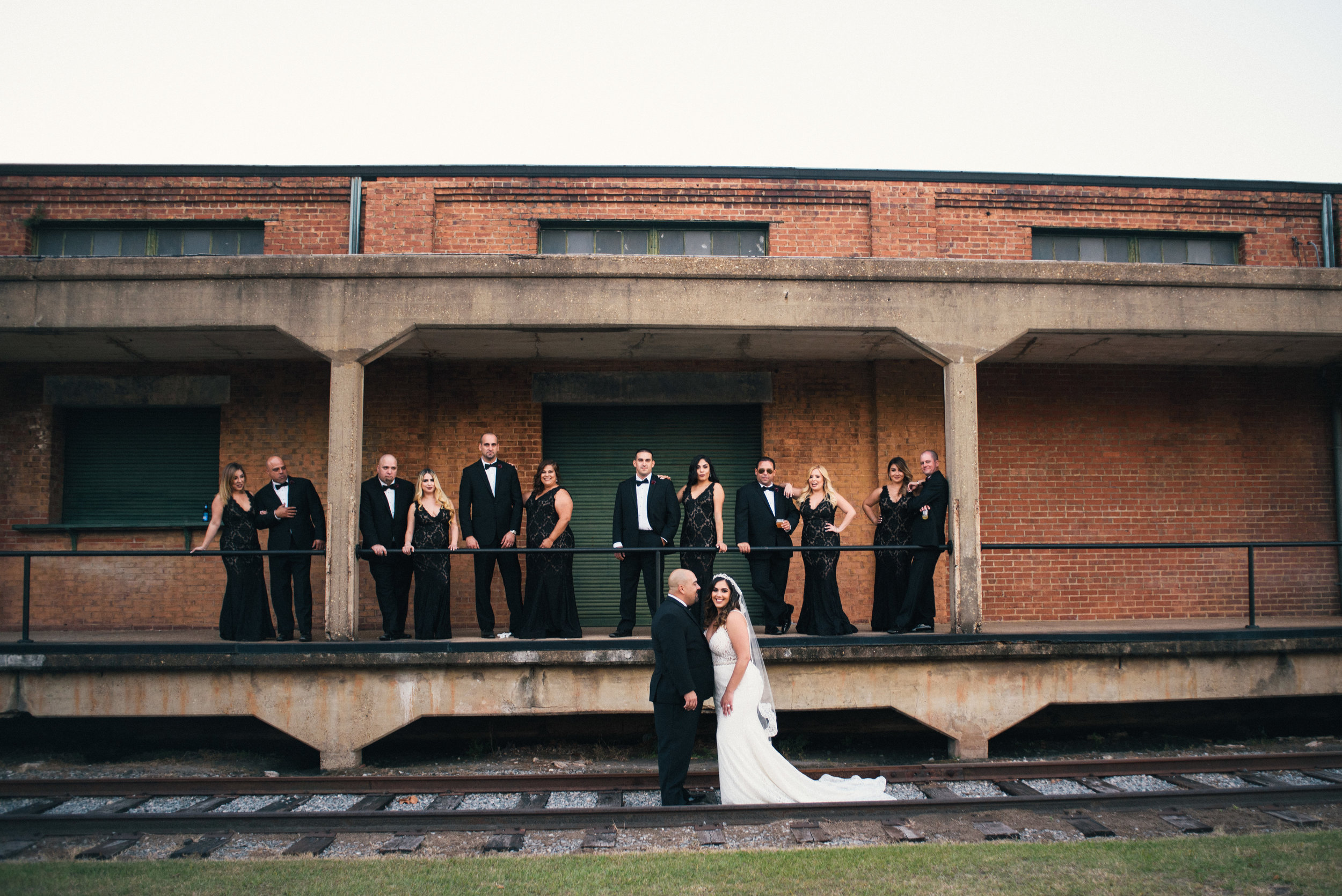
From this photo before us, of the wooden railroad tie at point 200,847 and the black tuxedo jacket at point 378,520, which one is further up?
the black tuxedo jacket at point 378,520

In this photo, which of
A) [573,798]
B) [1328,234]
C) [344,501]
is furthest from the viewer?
[1328,234]

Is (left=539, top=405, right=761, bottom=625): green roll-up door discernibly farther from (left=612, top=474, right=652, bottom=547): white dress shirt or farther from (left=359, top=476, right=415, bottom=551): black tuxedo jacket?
(left=359, top=476, right=415, bottom=551): black tuxedo jacket

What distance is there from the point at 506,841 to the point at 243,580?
153 inches

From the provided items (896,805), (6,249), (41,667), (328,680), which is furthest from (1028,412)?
(6,249)

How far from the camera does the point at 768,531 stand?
26.0 feet

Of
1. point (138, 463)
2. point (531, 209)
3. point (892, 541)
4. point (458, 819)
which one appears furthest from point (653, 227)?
point (458, 819)

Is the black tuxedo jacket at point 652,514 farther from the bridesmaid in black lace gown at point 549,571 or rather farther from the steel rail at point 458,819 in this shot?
the steel rail at point 458,819

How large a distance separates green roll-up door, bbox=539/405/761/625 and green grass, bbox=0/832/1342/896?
17.5ft

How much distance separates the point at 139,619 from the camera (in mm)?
9734

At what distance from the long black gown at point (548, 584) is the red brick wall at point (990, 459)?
220 centimetres

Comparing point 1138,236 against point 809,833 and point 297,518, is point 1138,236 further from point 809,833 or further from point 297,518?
point 297,518

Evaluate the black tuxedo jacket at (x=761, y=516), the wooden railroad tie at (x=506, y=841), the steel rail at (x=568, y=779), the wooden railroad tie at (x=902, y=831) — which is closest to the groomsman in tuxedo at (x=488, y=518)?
the steel rail at (x=568, y=779)

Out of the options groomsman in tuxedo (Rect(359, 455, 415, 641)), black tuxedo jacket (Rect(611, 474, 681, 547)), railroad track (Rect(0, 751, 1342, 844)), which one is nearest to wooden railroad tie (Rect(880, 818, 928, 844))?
railroad track (Rect(0, 751, 1342, 844))

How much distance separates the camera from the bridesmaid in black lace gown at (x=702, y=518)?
7.82 meters
